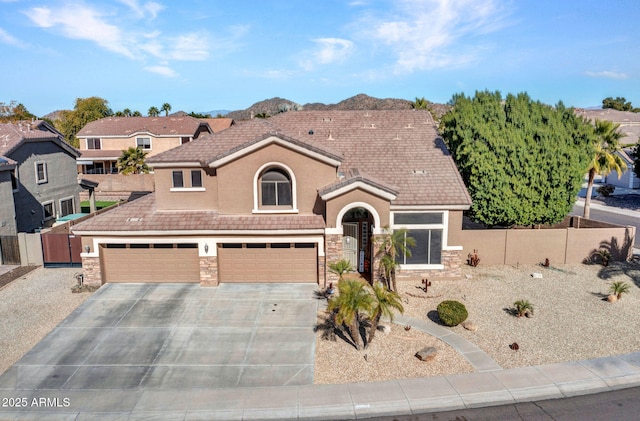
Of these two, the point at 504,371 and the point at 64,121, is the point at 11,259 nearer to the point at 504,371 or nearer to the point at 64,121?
the point at 504,371

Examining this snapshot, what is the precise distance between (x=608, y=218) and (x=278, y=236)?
93.1ft

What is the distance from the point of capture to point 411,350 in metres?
14.7

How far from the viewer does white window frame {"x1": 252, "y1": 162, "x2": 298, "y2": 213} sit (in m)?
20.6

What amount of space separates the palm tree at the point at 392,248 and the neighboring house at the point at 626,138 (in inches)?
573

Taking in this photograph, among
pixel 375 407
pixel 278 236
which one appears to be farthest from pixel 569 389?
pixel 278 236

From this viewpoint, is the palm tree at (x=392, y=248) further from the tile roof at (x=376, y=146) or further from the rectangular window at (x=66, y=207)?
the rectangular window at (x=66, y=207)

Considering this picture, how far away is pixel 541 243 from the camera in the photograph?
75.7ft

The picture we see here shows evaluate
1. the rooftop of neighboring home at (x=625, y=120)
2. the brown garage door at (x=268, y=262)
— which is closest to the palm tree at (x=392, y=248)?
the brown garage door at (x=268, y=262)

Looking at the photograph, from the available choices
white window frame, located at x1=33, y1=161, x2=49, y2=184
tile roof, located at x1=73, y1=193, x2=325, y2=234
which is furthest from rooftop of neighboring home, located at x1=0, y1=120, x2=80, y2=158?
tile roof, located at x1=73, y1=193, x2=325, y2=234

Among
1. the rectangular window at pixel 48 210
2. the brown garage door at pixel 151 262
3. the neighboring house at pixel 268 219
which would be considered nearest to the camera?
the neighboring house at pixel 268 219

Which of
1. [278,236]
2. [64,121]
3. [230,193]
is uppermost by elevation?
[64,121]

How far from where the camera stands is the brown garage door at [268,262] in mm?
20422

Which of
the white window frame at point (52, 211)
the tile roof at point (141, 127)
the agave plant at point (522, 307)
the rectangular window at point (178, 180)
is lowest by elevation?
the agave plant at point (522, 307)

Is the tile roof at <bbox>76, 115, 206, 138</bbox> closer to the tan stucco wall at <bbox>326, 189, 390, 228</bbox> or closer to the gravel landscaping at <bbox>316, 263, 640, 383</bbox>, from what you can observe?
the tan stucco wall at <bbox>326, 189, 390, 228</bbox>
